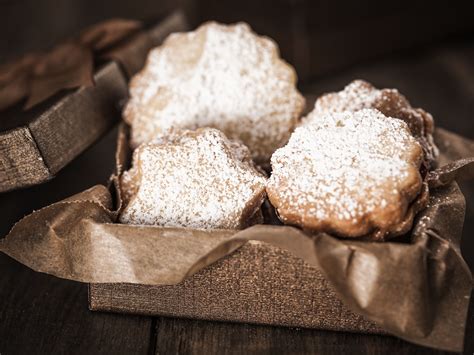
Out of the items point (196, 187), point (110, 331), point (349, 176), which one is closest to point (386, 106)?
point (349, 176)

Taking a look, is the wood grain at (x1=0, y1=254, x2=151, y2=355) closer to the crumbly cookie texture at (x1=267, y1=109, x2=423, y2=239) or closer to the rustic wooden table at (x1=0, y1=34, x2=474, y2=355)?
the rustic wooden table at (x1=0, y1=34, x2=474, y2=355)

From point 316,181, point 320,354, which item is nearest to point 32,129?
point 316,181

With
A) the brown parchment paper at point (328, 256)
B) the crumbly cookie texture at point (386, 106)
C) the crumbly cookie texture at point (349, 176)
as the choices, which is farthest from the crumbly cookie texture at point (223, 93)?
the brown parchment paper at point (328, 256)

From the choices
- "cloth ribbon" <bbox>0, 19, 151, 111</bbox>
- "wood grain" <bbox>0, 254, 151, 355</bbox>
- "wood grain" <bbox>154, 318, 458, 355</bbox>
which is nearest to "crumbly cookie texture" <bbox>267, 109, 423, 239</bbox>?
"wood grain" <bbox>154, 318, 458, 355</bbox>

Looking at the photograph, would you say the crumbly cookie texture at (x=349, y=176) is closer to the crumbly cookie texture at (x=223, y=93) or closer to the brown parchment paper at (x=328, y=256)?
the brown parchment paper at (x=328, y=256)

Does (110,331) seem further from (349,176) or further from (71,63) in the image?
(71,63)

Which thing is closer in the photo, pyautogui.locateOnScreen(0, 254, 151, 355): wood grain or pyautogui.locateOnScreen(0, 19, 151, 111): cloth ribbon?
pyautogui.locateOnScreen(0, 254, 151, 355): wood grain

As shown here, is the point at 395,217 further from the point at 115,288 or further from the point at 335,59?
the point at 335,59
